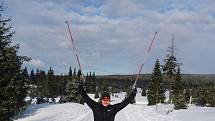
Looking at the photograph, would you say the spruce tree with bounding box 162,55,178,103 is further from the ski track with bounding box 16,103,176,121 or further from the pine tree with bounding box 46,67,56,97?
the pine tree with bounding box 46,67,56,97

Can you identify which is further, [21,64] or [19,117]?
[19,117]

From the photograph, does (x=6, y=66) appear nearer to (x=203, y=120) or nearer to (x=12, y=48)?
(x=12, y=48)

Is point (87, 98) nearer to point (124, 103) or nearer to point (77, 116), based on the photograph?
point (124, 103)

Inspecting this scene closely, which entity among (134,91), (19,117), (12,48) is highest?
(12,48)

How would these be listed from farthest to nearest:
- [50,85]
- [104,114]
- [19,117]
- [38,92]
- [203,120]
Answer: [50,85] < [38,92] < [19,117] < [203,120] < [104,114]

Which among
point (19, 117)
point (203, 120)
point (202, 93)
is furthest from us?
point (202, 93)

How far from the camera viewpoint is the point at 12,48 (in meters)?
23.0

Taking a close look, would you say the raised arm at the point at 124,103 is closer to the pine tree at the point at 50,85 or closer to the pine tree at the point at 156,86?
the pine tree at the point at 156,86

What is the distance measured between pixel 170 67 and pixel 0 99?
4999 centimetres

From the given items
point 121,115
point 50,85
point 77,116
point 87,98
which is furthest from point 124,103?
point 50,85

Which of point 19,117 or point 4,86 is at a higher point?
point 4,86

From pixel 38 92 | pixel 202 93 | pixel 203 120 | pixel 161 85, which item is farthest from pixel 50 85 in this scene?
pixel 203 120

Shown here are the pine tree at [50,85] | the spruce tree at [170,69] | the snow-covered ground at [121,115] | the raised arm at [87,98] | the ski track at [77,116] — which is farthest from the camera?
the pine tree at [50,85]

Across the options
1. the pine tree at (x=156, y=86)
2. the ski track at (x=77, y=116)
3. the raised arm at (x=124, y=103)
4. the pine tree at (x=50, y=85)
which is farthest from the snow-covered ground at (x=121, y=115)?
the pine tree at (x=50, y=85)
